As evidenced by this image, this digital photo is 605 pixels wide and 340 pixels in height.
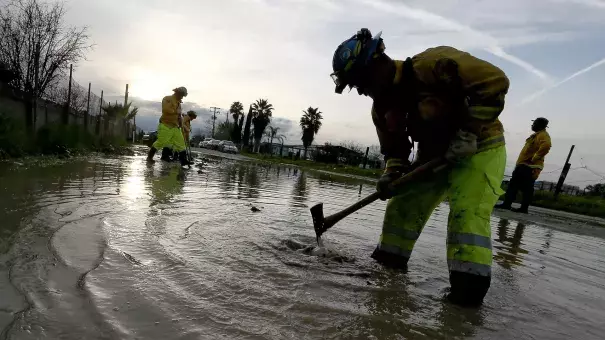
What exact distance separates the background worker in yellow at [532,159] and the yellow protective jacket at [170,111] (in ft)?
25.9

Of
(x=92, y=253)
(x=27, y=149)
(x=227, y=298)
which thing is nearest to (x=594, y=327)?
(x=227, y=298)

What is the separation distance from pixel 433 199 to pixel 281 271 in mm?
1332

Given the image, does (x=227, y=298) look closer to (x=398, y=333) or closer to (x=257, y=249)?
(x=398, y=333)

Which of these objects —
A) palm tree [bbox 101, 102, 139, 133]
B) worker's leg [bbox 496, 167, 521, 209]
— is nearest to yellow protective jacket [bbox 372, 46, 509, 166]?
worker's leg [bbox 496, 167, 521, 209]

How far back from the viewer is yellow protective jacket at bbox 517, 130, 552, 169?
8.31m

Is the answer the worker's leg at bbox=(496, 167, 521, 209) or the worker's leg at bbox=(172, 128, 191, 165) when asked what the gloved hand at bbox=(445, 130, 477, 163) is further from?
the worker's leg at bbox=(172, 128, 191, 165)

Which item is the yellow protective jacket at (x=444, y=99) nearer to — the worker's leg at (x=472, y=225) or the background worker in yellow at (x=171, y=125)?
the worker's leg at (x=472, y=225)

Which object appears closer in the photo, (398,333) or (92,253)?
(398,333)

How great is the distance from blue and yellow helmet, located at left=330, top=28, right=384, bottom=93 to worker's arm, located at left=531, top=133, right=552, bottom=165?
22.9 ft

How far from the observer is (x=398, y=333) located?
1812 millimetres

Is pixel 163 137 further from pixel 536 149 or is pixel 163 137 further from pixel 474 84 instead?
pixel 474 84

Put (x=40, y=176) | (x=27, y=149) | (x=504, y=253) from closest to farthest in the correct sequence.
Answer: (x=504, y=253) < (x=40, y=176) < (x=27, y=149)

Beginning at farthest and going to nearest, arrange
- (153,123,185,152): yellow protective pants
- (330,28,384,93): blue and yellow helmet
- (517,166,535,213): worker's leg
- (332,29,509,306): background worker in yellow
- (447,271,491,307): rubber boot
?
(153,123,185,152): yellow protective pants < (517,166,535,213): worker's leg < (330,28,384,93): blue and yellow helmet < (332,29,509,306): background worker in yellow < (447,271,491,307): rubber boot

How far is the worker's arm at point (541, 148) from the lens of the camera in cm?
830
